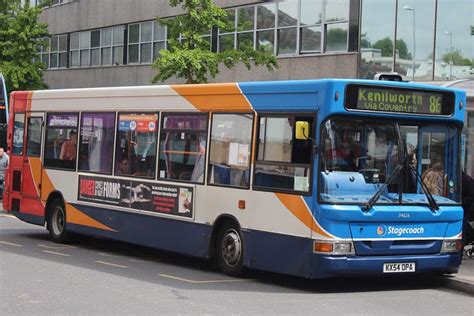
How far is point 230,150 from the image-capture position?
11.3 metres

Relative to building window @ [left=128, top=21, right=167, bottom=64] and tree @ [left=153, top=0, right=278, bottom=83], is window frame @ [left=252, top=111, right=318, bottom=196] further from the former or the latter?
building window @ [left=128, top=21, right=167, bottom=64]

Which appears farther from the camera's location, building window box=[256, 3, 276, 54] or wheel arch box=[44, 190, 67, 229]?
building window box=[256, 3, 276, 54]

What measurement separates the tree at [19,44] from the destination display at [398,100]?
1027 inches

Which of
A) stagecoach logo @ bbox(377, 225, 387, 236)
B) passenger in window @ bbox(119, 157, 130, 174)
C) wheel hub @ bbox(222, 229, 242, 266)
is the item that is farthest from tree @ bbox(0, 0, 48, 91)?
stagecoach logo @ bbox(377, 225, 387, 236)

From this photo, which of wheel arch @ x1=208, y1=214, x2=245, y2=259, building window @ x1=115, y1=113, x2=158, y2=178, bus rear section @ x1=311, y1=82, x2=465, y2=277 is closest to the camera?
bus rear section @ x1=311, y1=82, x2=465, y2=277

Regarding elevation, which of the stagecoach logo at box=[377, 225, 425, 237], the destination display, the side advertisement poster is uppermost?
the destination display

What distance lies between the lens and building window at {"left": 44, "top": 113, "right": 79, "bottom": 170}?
14.8 metres

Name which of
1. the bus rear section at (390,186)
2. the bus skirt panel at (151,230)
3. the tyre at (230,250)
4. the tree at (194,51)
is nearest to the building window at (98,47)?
the tree at (194,51)

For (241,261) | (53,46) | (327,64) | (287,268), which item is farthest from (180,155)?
(53,46)

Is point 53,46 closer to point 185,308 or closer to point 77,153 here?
point 77,153

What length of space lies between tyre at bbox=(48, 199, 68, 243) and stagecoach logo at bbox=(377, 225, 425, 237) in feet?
22.6

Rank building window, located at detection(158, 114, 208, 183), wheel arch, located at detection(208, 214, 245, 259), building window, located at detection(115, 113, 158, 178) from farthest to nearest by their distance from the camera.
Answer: building window, located at detection(115, 113, 158, 178) < building window, located at detection(158, 114, 208, 183) < wheel arch, located at detection(208, 214, 245, 259)

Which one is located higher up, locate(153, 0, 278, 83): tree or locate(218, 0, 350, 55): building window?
locate(218, 0, 350, 55): building window

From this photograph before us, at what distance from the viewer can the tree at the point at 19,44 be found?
113 ft
